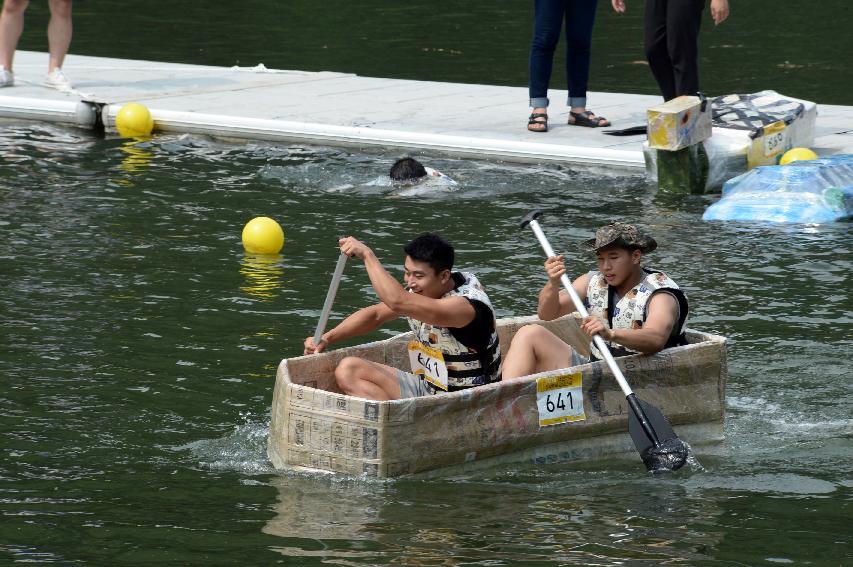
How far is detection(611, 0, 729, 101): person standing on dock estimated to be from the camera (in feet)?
41.7

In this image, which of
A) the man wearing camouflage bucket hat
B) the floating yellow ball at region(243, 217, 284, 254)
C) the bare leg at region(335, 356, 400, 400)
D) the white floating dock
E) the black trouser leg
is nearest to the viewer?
the bare leg at region(335, 356, 400, 400)

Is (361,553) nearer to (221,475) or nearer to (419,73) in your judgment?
(221,475)

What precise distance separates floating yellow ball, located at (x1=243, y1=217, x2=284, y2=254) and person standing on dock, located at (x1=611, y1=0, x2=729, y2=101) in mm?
3868

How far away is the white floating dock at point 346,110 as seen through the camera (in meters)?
13.9

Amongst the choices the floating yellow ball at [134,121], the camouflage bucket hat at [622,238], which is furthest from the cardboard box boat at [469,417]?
the floating yellow ball at [134,121]

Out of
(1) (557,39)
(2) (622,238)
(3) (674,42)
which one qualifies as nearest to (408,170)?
(1) (557,39)

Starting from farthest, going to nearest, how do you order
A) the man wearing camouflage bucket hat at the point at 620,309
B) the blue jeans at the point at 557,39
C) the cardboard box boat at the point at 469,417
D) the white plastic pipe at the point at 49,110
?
the white plastic pipe at the point at 49,110, the blue jeans at the point at 557,39, the man wearing camouflage bucket hat at the point at 620,309, the cardboard box boat at the point at 469,417

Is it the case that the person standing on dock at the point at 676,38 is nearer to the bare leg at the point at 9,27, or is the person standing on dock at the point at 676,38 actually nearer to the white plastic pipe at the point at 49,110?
the white plastic pipe at the point at 49,110

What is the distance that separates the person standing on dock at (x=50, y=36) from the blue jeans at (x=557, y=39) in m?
5.05

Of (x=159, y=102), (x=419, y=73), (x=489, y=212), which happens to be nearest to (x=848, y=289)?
(x=489, y=212)

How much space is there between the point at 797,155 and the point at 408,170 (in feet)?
10.7

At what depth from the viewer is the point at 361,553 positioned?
243 inches

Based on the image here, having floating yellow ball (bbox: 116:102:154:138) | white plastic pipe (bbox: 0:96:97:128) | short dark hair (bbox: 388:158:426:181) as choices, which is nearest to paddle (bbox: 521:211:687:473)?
short dark hair (bbox: 388:158:426:181)

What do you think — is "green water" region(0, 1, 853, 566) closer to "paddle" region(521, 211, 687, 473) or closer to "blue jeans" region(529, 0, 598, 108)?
"paddle" region(521, 211, 687, 473)
